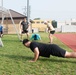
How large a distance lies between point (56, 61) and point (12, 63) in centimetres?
136

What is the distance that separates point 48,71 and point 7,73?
1055mm

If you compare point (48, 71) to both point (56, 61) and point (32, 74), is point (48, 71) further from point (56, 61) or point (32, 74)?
point (56, 61)

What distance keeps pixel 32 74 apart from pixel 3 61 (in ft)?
6.11

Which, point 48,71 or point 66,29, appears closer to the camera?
point 48,71

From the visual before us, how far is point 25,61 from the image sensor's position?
8.09m

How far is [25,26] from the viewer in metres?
16.8

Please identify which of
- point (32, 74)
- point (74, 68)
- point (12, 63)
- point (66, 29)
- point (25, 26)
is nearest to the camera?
point (32, 74)

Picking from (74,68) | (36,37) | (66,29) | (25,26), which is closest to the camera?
(74,68)

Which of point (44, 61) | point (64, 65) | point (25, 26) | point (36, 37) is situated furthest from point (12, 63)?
point (36, 37)

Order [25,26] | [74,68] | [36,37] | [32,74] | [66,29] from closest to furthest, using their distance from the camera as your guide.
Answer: [32,74], [74,68], [25,26], [36,37], [66,29]

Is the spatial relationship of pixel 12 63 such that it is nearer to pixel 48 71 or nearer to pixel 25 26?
pixel 48 71

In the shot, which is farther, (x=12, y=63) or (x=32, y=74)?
(x=12, y=63)

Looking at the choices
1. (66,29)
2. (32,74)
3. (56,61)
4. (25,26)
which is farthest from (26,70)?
(66,29)

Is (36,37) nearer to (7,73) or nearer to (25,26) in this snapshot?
(25,26)
